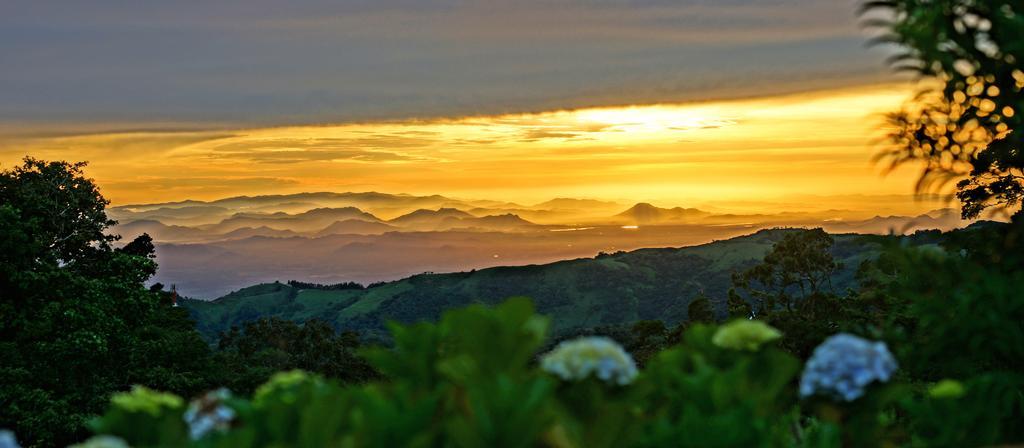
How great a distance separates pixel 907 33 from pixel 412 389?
4.18 m

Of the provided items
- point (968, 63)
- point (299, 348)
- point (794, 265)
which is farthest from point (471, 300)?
point (968, 63)

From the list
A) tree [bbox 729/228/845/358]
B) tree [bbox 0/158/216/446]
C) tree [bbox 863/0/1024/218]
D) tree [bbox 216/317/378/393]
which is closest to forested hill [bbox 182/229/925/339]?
tree [bbox 216/317/378/393]

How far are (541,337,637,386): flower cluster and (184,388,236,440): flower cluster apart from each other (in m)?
1.39

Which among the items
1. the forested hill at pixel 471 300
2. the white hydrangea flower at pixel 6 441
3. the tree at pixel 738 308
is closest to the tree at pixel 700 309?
the tree at pixel 738 308

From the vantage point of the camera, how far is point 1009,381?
19.4 feet

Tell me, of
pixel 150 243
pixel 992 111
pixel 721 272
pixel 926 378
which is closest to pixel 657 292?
pixel 721 272

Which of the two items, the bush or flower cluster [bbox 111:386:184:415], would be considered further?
flower cluster [bbox 111:386:184:415]

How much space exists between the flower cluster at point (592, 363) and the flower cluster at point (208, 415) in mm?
1391

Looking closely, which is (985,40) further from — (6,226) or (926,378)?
(6,226)

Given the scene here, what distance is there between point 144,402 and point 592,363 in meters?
1.90

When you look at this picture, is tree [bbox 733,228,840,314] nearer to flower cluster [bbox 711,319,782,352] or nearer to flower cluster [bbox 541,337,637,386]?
flower cluster [bbox 711,319,782,352]

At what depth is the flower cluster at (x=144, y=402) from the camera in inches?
157

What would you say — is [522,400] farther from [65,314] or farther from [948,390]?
[65,314]

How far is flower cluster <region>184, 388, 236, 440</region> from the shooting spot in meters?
4.02
